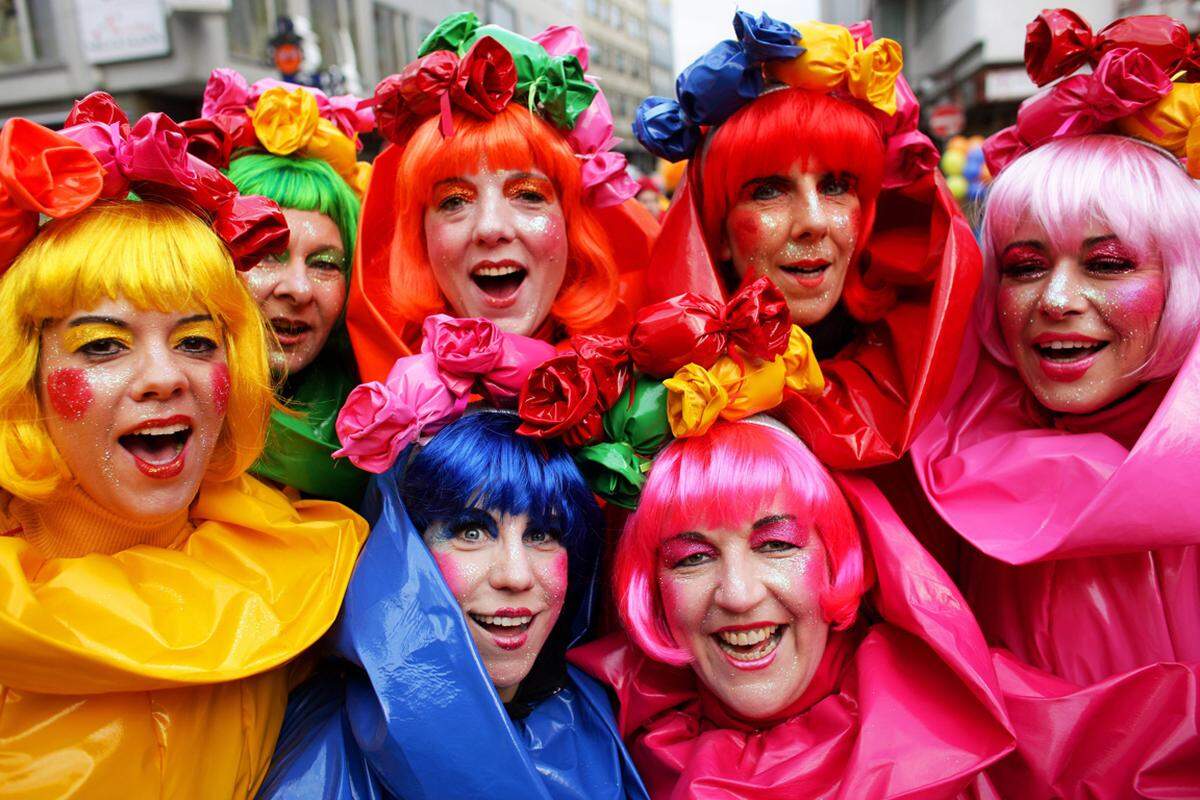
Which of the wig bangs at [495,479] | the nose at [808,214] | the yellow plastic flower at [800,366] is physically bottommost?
the wig bangs at [495,479]

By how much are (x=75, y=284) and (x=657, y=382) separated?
1.21 m

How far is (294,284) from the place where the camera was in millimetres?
2539

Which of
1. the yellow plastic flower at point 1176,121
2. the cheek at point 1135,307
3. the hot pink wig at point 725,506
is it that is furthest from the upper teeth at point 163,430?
the yellow plastic flower at point 1176,121

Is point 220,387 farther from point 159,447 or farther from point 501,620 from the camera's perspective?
point 501,620

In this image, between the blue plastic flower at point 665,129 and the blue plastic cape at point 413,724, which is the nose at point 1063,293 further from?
the blue plastic cape at point 413,724

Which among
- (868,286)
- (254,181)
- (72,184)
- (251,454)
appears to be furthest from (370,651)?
(868,286)

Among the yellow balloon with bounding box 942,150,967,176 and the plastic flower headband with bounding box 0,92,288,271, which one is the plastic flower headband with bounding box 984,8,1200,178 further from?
the yellow balloon with bounding box 942,150,967,176

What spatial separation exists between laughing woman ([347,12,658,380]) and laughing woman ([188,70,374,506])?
11cm

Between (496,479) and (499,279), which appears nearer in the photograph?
(496,479)

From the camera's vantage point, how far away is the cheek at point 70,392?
1.78 meters

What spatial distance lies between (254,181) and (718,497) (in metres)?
1.61

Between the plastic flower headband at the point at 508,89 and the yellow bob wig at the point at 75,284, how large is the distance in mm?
803

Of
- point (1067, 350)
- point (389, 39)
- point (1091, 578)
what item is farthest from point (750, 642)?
Result: point (389, 39)

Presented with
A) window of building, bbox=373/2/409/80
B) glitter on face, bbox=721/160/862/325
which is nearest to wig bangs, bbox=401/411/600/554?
glitter on face, bbox=721/160/862/325
